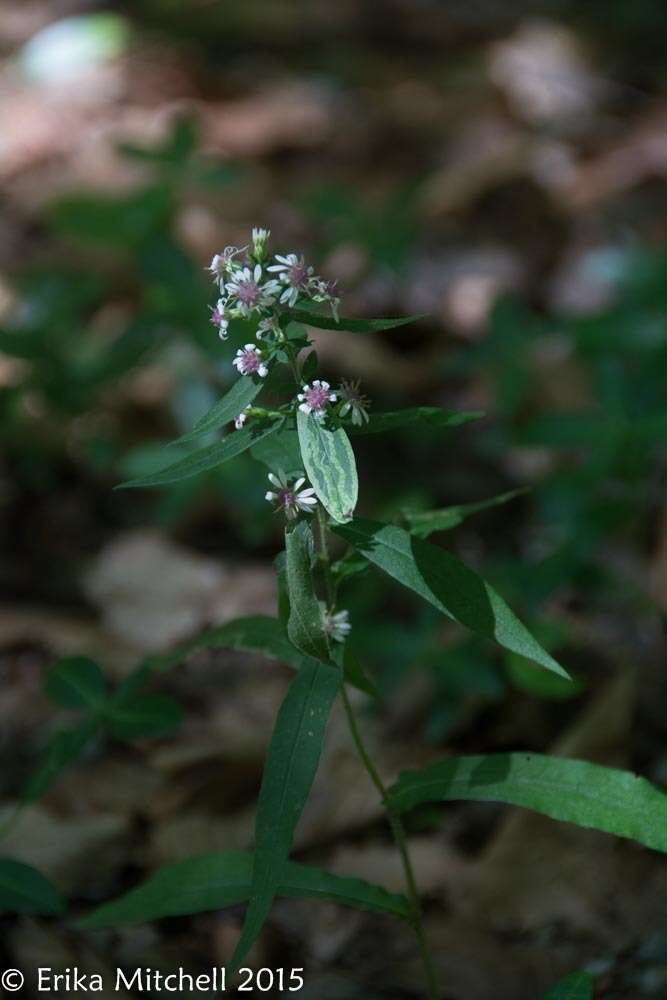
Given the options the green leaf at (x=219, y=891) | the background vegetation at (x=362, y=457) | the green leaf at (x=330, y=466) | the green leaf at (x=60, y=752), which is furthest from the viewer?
the background vegetation at (x=362, y=457)

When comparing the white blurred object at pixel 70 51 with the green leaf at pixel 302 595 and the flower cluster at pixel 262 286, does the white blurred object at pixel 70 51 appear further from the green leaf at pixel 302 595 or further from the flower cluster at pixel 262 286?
the green leaf at pixel 302 595

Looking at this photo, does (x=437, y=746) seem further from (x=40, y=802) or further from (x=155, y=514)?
(x=155, y=514)

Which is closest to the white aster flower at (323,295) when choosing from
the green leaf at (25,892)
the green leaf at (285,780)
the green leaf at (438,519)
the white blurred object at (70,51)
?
the green leaf at (438,519)

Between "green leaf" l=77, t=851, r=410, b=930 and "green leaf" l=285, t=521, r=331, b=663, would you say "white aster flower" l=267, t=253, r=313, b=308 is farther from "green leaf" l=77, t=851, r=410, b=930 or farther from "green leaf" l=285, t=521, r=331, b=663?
"green leaf" l=77, t=851, r=410, b=930

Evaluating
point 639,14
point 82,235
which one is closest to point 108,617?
point 82,235

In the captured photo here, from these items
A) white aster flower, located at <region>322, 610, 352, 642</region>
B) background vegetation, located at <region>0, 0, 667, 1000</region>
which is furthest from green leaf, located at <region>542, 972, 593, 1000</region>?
white aster flower, located at <region>322, 610, 352, 642</region>

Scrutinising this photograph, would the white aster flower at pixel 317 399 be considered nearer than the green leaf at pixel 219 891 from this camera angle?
Yes

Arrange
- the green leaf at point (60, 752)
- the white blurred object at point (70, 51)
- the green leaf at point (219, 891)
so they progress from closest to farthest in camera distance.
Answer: the green leaf at point (219, 891) → the green leaf at point (60, 752) → the white blurred object at point (70, 51)
